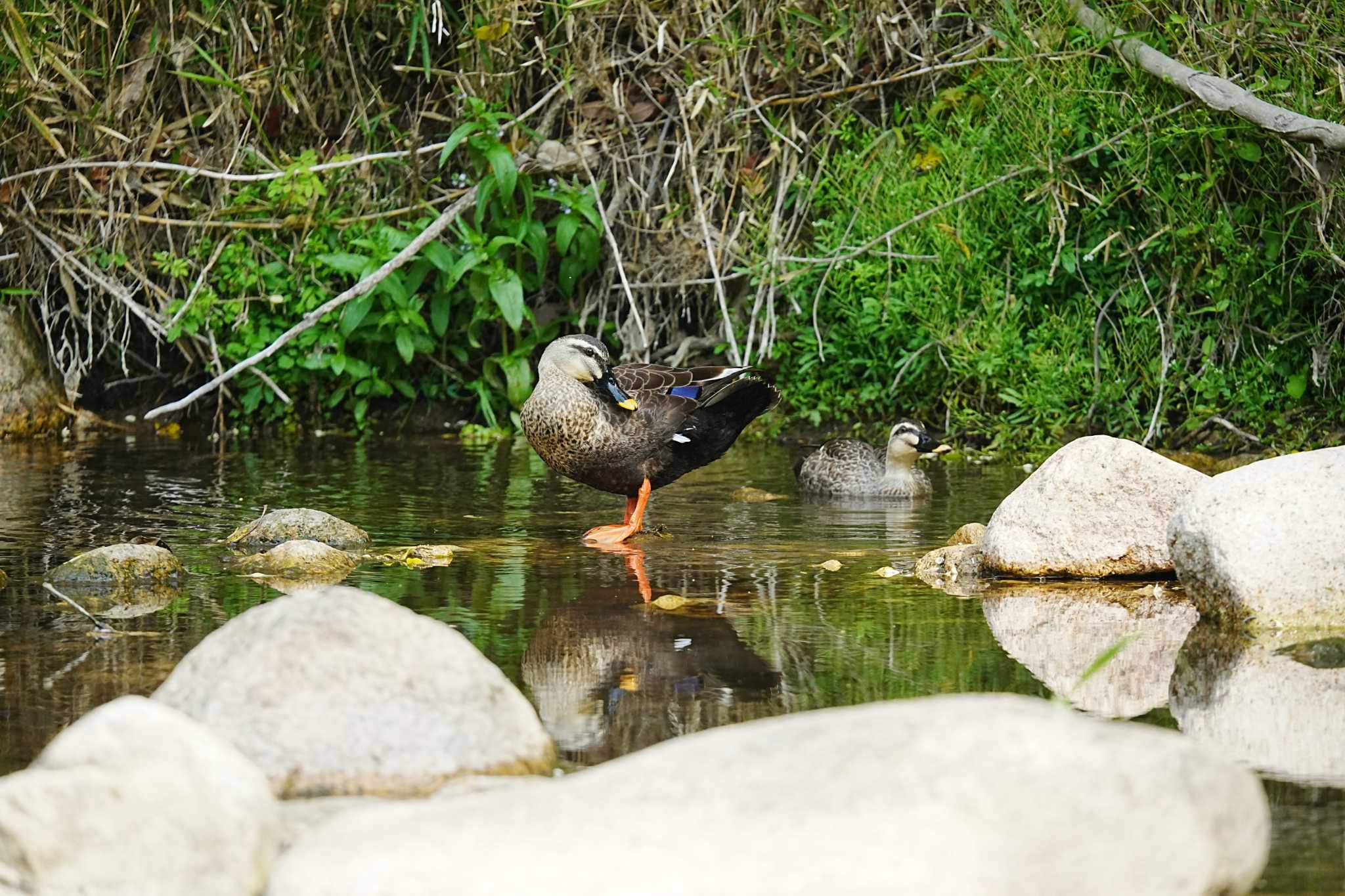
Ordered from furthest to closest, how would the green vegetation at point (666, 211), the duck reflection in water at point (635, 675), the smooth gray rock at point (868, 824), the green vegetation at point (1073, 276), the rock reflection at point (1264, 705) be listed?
→ the green vegetation at point (666, 211)
the green vegetation at point (1073, 276)
the duck reflection in water at point (635, 675)
the rock reflection at point (1264, 705)
the smooth gray rock at point (868, 824)

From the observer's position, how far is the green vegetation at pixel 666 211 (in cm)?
870

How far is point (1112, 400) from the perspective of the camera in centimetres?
877

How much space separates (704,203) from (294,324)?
2.66 m

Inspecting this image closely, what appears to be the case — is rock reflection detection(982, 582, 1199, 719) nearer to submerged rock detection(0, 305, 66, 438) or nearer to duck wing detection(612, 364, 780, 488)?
duck wing detection(612, 364, 780, 488)

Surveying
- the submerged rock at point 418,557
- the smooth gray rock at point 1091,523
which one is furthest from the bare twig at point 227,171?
the smooth gray rock at point 1091,523

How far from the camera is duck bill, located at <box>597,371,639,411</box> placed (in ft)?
21.8

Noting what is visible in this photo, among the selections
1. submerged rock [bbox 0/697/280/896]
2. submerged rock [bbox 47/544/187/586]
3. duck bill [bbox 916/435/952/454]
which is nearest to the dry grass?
duck bill [bbox 916/435/952/454]

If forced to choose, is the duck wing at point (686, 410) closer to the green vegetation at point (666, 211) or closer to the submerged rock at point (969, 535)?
the submerged rock at point (969, 535)

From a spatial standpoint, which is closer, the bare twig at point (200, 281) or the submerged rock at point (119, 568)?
the submerged rock at point (119, 568)

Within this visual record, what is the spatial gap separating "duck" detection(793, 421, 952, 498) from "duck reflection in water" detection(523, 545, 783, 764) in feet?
8.66

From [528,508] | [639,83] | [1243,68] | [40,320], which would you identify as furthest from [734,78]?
[40,320]

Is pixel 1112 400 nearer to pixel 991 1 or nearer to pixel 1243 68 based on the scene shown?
pixel 1243 68

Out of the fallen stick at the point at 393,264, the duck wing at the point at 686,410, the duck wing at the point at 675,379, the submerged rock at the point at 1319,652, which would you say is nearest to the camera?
the submerged rock at the point at 1319,652

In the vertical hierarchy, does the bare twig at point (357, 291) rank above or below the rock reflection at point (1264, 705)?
above
